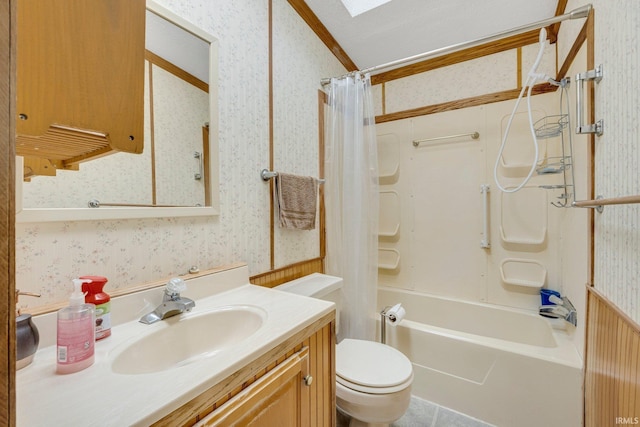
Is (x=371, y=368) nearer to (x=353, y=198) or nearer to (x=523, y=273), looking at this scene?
(x=353, y=198)

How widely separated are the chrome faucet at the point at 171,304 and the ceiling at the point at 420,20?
6.15 ft

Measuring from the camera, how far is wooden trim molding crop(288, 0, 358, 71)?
1728mm

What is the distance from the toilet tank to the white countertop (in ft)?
2.18

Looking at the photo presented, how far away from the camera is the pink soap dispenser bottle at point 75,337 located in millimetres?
604

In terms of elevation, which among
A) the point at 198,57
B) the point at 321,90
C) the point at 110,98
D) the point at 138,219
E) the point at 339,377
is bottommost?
the point at 339,377

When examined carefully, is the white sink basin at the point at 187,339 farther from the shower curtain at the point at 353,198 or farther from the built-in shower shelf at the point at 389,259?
the built-in shower shelf at the point at 389,259

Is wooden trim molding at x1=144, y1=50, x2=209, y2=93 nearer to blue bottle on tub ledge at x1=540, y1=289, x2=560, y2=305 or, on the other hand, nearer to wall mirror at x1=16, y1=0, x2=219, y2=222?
wall mirror at x1=16, y1=0, x2=219, y2=222

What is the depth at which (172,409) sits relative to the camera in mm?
516

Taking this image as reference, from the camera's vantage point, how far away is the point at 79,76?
0.61m

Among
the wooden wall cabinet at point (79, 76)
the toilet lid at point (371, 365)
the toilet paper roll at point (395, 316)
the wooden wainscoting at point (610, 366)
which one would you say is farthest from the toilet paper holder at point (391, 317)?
the wooden wall cabinet at point (79, 76)

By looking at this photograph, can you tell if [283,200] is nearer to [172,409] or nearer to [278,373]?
[278,373]

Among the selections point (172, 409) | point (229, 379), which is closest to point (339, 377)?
point (229, 379)

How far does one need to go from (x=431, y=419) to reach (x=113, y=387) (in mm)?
1726

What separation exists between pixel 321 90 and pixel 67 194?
1.66 meters
